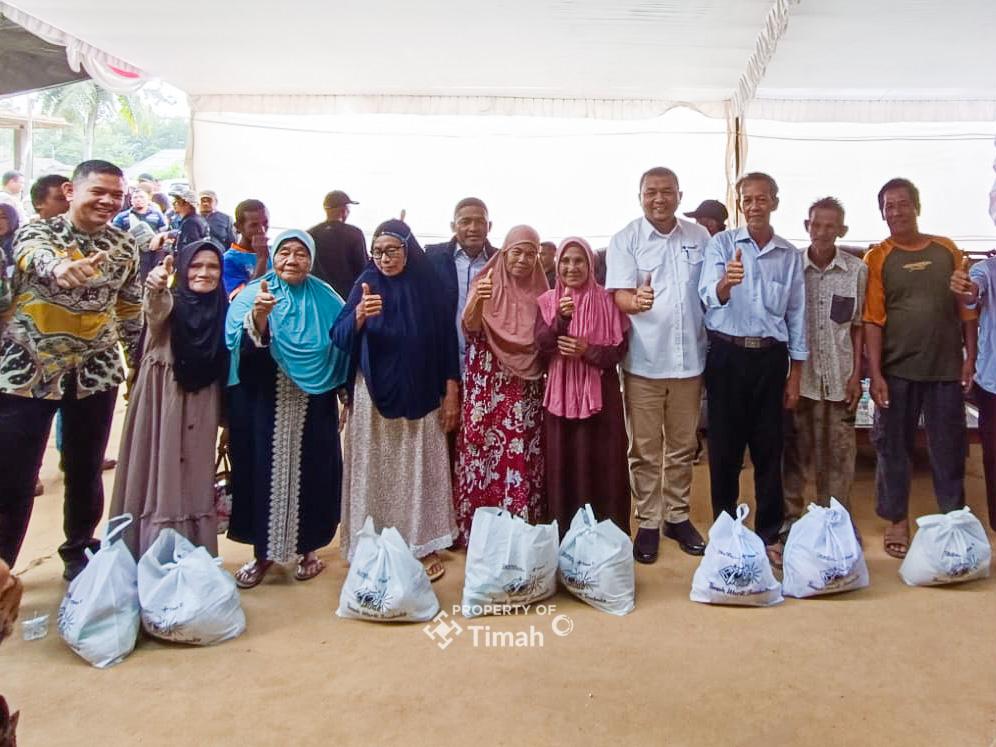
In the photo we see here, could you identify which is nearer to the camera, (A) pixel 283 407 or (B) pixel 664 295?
(A) pixel 283 407

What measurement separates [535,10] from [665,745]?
383 cm

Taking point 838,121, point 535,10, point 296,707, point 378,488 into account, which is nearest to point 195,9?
point 535,10

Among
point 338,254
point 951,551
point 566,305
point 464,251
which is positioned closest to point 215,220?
point 338,254

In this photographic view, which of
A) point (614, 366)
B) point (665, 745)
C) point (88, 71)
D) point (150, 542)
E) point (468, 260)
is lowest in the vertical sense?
point (665, 745)

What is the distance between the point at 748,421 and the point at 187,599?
2265 millimetres

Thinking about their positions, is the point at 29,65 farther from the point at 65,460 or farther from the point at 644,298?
the point at 644,298

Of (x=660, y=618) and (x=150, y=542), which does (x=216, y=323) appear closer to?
(x=150, y=542)

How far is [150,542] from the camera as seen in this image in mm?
2600

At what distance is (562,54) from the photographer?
4.88m

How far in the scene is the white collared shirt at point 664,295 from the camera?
2.92 metres

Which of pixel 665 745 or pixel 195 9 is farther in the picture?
pixel 195 9

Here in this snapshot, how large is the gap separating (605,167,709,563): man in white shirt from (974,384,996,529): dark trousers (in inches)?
56.3

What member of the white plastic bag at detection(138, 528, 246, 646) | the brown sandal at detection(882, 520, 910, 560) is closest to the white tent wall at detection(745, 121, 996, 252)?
the brown sandal at detection(882, 520, 910, 560)

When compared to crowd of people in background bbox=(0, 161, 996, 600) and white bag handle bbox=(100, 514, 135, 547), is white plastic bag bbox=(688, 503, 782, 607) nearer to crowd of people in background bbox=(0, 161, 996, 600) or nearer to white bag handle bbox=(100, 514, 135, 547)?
crowd of people in background bbox=(0, 161, 996, 600)
